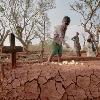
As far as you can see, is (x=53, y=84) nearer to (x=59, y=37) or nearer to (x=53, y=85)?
(x=53, y=85)

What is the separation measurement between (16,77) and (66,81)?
1140 millimetres

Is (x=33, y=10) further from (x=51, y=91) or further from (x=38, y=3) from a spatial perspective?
(x=51, y=91)

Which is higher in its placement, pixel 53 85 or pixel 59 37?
pixel 59 37

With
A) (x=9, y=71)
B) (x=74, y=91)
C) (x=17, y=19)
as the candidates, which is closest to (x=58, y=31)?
(x=9, y=71)

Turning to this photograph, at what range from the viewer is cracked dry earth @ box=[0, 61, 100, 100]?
6.58 metres

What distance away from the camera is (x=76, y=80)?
6.84 m

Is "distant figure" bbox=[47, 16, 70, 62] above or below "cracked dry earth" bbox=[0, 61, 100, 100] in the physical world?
above

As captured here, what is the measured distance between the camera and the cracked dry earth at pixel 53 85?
6.58 metres

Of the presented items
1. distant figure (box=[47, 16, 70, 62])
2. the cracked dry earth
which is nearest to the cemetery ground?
the cracked dry earth

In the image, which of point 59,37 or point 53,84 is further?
point 59,37

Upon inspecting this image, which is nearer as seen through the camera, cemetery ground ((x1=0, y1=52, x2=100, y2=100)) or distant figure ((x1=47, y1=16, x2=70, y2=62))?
cemetery ground ((x1=0, y1=52, x2=100, y2=100))

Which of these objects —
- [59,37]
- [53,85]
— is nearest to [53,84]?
[53,85]

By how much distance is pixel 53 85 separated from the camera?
6.76 meters

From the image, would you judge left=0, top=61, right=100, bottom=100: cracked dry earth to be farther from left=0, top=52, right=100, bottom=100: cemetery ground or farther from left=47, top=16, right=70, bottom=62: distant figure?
left=47, top=16, right=70, bottom=62: distant figure
